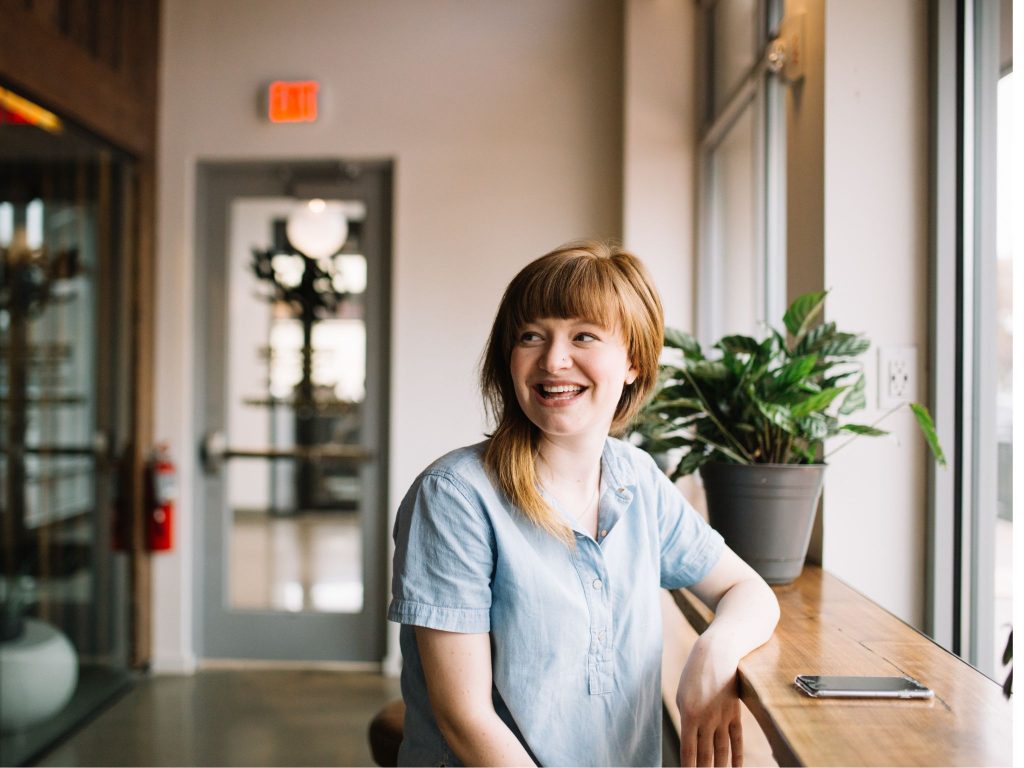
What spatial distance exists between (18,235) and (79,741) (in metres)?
Answer: 1.81

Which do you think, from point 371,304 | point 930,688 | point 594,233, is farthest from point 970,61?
point 371,304

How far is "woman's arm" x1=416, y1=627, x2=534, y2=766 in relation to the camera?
45.8 inches

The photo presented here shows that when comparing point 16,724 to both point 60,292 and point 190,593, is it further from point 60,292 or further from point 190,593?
point 60,292

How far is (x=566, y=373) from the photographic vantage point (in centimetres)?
125

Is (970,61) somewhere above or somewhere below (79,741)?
above

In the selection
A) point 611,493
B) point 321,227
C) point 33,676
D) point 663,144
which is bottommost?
point 33,676

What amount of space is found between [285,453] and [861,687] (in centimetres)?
325

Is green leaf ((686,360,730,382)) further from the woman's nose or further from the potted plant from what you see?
the woman's nose

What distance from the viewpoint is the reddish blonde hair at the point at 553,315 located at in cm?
125

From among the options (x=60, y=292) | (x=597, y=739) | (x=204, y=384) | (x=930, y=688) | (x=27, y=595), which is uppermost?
(x=60, y=292)

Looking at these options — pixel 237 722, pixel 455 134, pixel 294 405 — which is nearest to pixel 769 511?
pixel 237 722

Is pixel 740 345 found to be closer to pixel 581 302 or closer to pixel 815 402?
pixel 815 402

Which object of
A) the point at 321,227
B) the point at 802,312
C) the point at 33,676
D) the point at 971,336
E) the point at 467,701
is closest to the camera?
the point at 467,701

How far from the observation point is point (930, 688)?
108 cm
